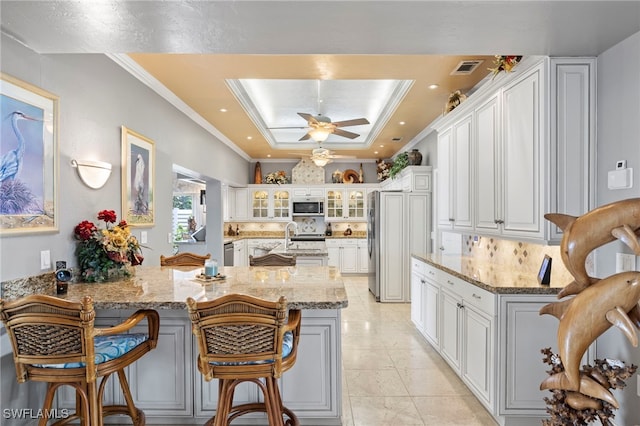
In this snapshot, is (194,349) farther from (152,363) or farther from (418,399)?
(418,399)

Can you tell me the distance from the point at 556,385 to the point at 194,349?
2.01 m

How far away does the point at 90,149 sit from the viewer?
2723mm

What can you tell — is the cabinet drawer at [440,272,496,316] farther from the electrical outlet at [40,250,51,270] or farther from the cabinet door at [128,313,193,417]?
the electrical outlet at [40,250,51,270]

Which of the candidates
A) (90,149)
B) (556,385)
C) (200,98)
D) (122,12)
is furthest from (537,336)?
(200,98)

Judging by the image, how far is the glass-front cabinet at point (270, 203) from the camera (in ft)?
27.9

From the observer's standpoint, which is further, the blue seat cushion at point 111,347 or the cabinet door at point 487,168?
the cabinet door at point 487,168

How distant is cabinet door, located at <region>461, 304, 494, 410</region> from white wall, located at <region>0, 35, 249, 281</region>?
2915 mm

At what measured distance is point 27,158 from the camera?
2131 millimetres

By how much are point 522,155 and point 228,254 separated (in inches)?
216

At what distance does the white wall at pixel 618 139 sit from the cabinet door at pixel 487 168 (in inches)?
27.8

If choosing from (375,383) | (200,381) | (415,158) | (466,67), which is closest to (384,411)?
(375,383)

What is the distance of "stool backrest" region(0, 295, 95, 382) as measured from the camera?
1600 millimetres

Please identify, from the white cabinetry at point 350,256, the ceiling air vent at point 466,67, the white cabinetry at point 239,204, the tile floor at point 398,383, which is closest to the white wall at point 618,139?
the tile floor at point 398,383

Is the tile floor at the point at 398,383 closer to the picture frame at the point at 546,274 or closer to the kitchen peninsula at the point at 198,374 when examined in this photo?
the kitchen peninsula at the point at 198,374
